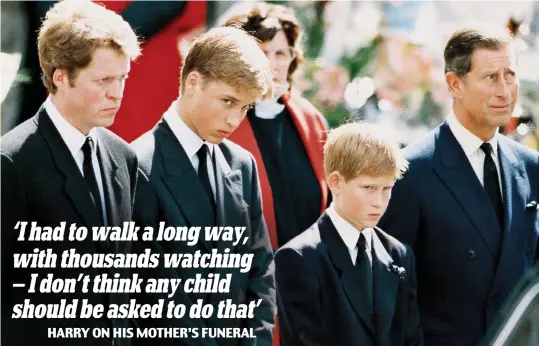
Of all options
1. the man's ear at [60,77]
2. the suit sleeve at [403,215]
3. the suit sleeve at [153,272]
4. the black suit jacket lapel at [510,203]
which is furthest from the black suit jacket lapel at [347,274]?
the man's ear at [60,77]

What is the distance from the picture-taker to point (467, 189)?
15.1 ft

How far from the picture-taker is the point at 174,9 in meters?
5.18

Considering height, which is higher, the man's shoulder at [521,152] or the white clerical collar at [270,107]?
the white clerical collar at [270,107]

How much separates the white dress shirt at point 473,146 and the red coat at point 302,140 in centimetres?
59

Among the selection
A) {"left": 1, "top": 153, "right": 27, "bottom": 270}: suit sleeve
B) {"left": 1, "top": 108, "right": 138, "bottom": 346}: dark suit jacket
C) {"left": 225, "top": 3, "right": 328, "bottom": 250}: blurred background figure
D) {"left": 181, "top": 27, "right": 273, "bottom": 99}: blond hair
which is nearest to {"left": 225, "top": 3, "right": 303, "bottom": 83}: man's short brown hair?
{"left": 225, "top": 3, "right": 328, "bottom": 250}: blurred background figure

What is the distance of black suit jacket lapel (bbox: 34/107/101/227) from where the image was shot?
370cm

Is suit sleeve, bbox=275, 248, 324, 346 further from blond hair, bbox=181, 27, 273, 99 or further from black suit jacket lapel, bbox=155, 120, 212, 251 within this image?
blond hair, bbox=181, 27, 273, 99

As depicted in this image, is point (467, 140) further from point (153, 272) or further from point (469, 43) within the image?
point (153, 272)

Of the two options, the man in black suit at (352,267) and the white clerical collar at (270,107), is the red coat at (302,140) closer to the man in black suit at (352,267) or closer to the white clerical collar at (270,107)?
the white clerical collar at (270,107)

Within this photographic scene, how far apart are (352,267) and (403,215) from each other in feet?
1.40

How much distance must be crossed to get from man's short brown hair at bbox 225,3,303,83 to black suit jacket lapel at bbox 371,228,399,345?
3.71 ft

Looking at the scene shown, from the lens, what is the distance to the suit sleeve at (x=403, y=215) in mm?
4473

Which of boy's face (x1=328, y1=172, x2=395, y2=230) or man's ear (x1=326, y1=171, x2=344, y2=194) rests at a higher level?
man's ear (x1=326, y1=171, x2=344, y2=194)

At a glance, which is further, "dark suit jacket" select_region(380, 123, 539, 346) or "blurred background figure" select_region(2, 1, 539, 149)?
"blurred background figure" select_region(2, 1, 539, 149)
